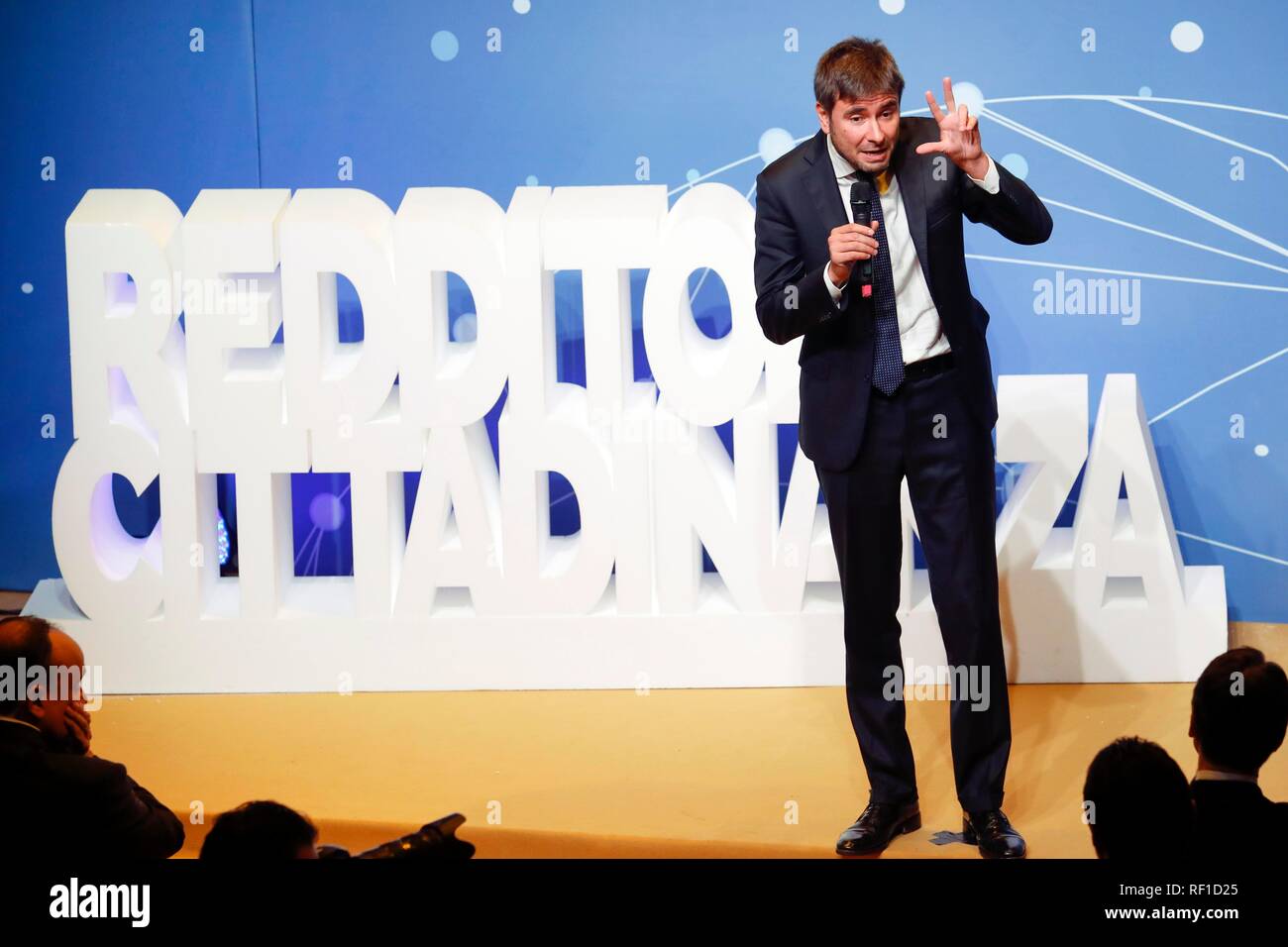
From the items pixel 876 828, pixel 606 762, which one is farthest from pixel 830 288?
pixel 606 762

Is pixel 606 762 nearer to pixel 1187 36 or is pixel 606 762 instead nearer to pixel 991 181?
pixel 991 181

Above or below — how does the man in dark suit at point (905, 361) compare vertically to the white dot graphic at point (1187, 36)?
below

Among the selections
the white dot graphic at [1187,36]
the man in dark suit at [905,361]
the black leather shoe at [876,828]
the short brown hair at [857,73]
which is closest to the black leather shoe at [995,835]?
the man in dark suit at [905,361]

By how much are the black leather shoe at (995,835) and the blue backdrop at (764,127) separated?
1.96 m

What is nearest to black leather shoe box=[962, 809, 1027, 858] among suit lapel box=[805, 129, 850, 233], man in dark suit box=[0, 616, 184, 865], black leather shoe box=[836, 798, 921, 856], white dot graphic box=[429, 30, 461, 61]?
black leather shoe box=[836, 798, 921, 856]

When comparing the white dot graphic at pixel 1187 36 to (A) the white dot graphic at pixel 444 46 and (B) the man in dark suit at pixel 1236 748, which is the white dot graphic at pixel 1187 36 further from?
(B) the man in dark suit at pixel 1236 748

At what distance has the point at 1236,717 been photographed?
2.27 metres

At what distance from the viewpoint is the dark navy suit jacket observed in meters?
3.18

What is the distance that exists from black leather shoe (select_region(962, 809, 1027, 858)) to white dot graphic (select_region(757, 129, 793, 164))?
8.00ft

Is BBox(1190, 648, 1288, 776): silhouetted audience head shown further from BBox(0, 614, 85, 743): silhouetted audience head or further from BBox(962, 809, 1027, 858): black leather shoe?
BBox(0, 614, 85, 743): silhouetted audience head

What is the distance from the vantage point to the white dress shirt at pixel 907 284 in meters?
3.23

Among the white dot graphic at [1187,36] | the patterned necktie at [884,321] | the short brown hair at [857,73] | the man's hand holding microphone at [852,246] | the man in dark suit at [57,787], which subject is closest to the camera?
the man in dark suit at [57,787]

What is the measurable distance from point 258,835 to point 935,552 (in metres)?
1.70

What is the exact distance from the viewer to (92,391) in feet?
15.1
